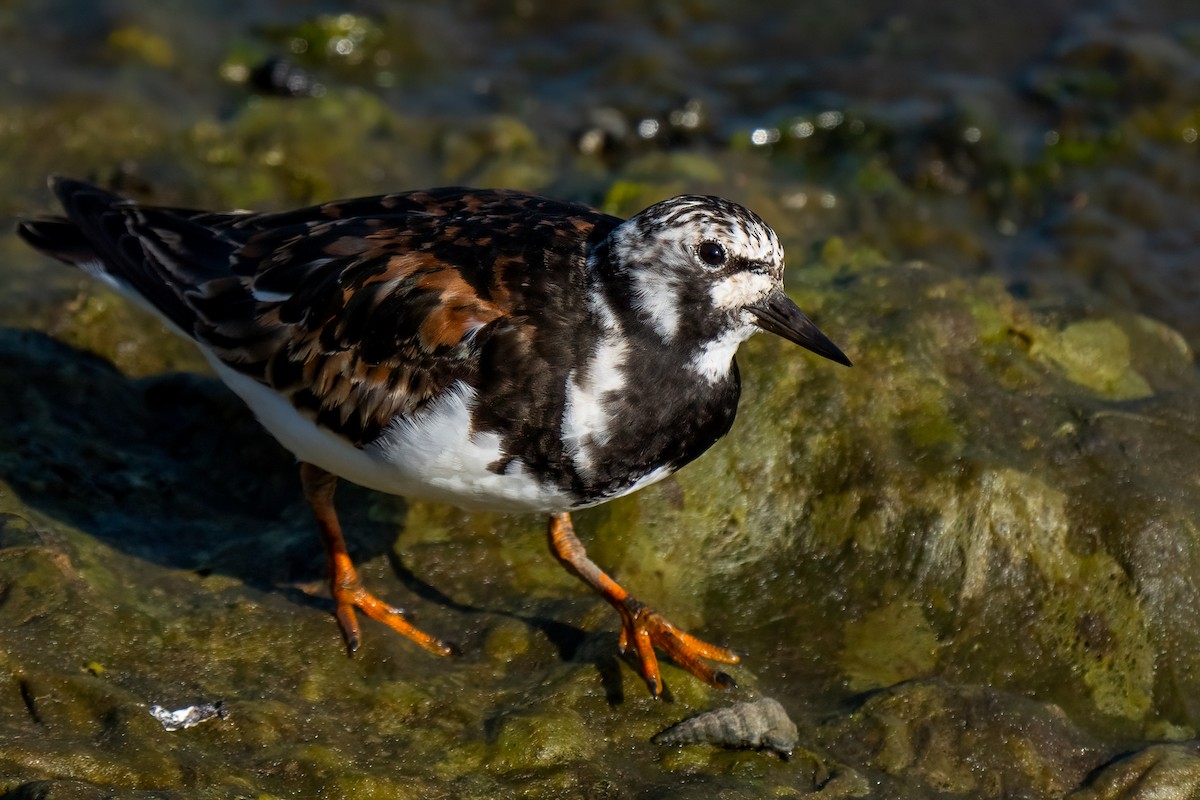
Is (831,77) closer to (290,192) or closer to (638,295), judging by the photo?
(290,192)

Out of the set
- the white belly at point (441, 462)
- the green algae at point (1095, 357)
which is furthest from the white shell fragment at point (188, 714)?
the green algae at point (1095, 357)

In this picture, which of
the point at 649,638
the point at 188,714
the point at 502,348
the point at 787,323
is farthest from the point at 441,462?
the point at 787,323

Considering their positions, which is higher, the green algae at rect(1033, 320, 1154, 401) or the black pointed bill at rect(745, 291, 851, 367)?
the black pointed bill at rect(745, 291, 851, 367)

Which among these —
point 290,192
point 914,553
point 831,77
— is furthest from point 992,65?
point 914,553

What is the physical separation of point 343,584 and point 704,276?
5.14ft

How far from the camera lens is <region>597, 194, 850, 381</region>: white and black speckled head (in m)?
A: 3.82

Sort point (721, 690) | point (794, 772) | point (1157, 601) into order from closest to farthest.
→ point (794, 772), point (721, 690), point (1157, 601)

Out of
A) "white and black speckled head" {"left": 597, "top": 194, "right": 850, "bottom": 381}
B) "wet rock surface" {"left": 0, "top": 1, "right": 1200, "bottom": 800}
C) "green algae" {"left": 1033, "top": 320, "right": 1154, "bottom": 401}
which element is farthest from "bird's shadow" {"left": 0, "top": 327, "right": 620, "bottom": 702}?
"green algae" {"left": 1033, "top": 320, "right": 1154, "bottom": 401}

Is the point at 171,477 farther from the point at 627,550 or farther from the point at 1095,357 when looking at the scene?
the point at 1095,357

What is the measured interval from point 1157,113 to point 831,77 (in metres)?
2.03

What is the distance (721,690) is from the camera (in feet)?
13.4

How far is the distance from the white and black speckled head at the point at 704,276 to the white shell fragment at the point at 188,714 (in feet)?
5.24

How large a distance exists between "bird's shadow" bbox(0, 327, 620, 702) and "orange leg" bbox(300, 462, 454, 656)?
9 centimetres

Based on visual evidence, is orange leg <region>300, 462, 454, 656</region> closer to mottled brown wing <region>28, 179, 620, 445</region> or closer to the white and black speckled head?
mottled brown wing <region>28, 179, 620, 445</region>
